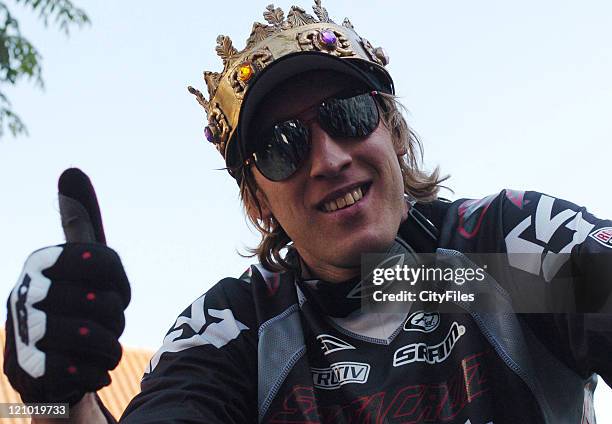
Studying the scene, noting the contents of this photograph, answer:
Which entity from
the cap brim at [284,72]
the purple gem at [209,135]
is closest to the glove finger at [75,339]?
the cap brim at [284,72]

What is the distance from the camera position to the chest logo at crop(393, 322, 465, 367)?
6.63 feet

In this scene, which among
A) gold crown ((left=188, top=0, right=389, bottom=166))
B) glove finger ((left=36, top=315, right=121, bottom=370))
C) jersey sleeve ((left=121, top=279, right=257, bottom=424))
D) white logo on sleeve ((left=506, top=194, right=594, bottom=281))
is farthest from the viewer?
gold crown ((left=188, top=0, right=389, bottom=166))

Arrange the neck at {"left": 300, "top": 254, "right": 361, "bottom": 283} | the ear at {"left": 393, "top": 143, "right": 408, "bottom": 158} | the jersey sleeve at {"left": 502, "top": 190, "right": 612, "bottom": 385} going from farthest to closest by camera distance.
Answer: the ear at {"left": 393, "top": 143, "right": 408, "bottom": 158}, the neck at {"left": 300, "top": 254, "right": 361, "bottom": 283}, the jersey sleeve at {"left": 502, "top": 190, "right": 612, "bottom": 385}

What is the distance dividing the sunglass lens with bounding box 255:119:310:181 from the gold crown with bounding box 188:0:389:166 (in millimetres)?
202

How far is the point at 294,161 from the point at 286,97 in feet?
0.73

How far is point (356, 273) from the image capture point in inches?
87.7

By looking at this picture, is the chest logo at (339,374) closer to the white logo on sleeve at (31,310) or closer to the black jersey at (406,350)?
the black jersey at (406,350)

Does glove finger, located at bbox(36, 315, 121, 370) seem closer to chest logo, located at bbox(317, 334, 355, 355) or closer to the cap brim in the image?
chest logo, located at bbox(317, 334, 355, 355)

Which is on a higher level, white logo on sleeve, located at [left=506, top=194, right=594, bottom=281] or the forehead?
the forehead

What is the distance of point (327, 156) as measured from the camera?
220cm

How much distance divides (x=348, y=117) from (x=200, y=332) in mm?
778

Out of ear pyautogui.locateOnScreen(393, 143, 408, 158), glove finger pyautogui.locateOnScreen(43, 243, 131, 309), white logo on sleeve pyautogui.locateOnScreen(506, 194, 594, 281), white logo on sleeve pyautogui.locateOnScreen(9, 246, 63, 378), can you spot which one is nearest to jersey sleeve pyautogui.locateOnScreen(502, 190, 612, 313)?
white logo on sleeve pyautogui.locateOnScreen(506, 194, 594, 281)

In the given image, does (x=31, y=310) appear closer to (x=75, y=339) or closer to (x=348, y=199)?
(x=75, y=339)

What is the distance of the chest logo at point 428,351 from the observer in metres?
2.02
